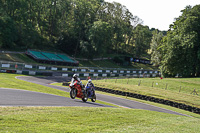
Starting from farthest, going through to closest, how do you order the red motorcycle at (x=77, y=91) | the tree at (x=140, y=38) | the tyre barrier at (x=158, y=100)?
1. the tree at (x=140, y=38)
2. the tyre barrier at (x=158, y=100)
3. the red motorcycle at (x=77, y=91)

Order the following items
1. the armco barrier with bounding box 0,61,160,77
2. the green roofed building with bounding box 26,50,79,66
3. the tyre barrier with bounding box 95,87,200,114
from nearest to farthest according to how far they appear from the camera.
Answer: the tyre barrier with bounding box 95,87,200,114
the armco barrier with bounding box 0,61,160,77
the green roofed building with bounding box 26,50,79,66

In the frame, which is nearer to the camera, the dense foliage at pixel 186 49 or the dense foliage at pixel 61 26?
the dense foliage at pixel 186 49

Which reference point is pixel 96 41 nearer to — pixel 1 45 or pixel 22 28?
pixel 22 28

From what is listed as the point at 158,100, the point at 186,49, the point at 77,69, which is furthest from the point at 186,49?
the point at 158,100

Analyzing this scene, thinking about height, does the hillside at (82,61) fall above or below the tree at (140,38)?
below

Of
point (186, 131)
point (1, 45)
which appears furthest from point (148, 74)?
point (186, 131)

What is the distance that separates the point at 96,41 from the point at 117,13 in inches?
1220

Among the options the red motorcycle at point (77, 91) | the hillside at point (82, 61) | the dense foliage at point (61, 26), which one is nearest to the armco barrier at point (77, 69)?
the hillside at point (82, 61)

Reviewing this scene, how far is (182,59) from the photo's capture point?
56031 mm

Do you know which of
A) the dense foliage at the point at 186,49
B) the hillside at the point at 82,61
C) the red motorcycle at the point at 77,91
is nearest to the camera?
the red motorcycle at the point at 77,91

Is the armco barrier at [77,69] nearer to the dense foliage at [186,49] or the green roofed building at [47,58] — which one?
the green roofed building at [47,58]

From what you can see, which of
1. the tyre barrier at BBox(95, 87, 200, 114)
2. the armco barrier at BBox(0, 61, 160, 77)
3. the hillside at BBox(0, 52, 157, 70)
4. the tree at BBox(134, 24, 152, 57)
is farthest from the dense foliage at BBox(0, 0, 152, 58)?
the tyre barrier at BBox(95, 87, 200, 114)

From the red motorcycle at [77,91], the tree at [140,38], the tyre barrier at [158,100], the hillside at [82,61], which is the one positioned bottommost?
the tyre barrier at [158,100]

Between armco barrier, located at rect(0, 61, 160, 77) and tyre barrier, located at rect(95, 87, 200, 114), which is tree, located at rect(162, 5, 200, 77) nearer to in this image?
armco barrier, located at rect(0, 61, 160, 77)
